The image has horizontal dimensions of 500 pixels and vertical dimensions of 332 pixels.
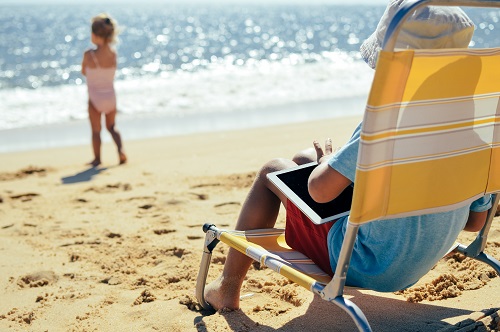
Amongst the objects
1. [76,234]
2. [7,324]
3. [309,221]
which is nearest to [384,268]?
[309,221]

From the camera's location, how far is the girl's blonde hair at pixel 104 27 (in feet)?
21.7

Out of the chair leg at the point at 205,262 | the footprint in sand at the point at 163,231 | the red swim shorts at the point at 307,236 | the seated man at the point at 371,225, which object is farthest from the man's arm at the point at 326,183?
the footprint in sand at the point at 163,231

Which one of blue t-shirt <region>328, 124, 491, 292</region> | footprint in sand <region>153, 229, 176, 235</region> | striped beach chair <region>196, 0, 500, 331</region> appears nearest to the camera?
striped beach chair <region>196, 0, 500, 331</region>

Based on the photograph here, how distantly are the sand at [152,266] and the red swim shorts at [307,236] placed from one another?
31 centimetres

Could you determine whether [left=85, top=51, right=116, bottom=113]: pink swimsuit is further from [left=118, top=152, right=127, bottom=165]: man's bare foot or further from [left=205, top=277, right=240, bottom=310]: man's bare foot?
[left=205, top=277, right=240, bottom=310]: man's bare foot

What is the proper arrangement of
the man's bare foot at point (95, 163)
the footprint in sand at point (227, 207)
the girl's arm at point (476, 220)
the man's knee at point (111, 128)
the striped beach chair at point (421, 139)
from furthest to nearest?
the man's knee at point (111, 128) < the man's bare foot at point (95, 163) < the footprint in sand at point (227, 207) < the girl's arm at point (476, 220) < the striped beach chair at point (421, 139)

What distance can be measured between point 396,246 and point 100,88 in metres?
5.04

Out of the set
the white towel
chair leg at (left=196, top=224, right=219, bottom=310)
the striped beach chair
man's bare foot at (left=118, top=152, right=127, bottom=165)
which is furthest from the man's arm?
man's bare foot at (left=118, top=152, right=127, bottom=165)

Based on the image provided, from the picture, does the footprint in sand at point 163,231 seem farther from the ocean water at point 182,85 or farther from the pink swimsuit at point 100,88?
the ocean water at point 182,85

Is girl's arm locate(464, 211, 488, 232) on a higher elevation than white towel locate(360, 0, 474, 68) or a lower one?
lower

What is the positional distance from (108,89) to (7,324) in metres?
4.16

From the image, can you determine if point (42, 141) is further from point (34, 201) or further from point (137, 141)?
point (34, 201)

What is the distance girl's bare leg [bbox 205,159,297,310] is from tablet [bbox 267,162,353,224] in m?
0.10

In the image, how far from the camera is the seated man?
1.96 meters
